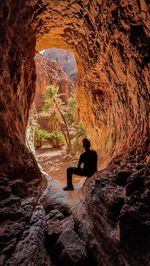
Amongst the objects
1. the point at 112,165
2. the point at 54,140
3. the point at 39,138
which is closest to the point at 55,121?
the point at 54,140

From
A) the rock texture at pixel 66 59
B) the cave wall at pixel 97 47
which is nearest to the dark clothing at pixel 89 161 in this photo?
the cave wall at pixel 97 47

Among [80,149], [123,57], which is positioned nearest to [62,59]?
[80,149]

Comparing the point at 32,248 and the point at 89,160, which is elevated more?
the point at 89,160

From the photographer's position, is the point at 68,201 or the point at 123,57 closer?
the point at 123,57

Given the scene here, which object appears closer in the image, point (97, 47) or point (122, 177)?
point (122, 177)

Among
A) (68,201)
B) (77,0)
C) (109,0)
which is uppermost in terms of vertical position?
(77,0)

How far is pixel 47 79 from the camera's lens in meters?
32.3

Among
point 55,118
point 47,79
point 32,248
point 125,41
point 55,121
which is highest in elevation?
point 47,79

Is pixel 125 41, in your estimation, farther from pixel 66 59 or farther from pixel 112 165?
pixel 66 59

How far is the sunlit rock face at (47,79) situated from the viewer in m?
31.4

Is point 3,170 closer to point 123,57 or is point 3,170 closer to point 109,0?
point 123,57

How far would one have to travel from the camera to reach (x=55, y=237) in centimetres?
179

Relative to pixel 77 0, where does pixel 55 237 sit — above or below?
below

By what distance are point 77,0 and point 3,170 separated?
17.2 feet
